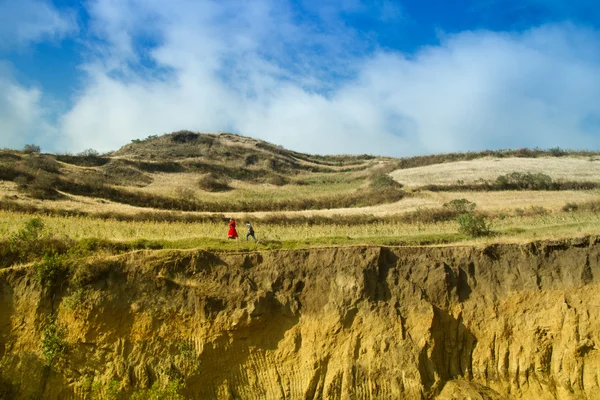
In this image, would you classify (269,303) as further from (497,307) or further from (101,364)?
(497,307)

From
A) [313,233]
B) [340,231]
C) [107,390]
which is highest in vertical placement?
[340,231]

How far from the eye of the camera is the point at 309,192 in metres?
62.3

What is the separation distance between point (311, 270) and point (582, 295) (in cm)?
992

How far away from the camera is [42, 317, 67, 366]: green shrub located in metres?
14.4

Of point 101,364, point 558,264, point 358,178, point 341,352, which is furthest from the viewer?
point 358,178

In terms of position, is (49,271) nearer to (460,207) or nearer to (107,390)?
(107,390)

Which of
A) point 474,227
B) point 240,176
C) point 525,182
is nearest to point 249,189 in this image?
point 240,176

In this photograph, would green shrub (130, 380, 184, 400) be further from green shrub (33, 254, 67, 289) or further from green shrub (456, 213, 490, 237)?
green shrub (456, 213, 490, 237)

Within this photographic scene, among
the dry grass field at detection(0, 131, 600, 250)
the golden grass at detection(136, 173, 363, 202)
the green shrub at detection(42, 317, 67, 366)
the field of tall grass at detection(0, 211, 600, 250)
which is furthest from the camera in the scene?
the golden grass at detection(136, 173, 363, 202)

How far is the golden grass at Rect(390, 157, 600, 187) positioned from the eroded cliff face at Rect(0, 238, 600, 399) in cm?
3621

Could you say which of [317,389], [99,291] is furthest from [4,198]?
[317,389]

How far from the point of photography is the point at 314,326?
1617 centimetres

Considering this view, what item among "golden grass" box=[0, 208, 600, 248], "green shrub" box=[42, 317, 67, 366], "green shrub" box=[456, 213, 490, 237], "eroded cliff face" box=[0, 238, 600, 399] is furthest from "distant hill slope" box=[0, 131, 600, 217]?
"green shrub" box=[42, 317, 67, 366]

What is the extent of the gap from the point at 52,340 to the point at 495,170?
2077 inches
